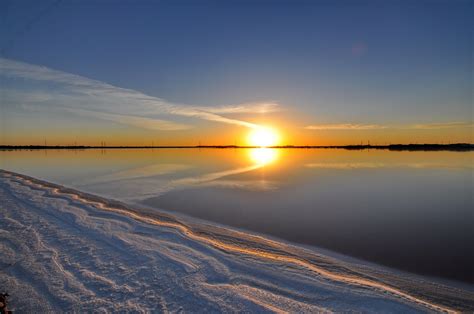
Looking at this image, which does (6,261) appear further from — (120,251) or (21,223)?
(21,223)

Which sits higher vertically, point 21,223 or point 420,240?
point 21,223

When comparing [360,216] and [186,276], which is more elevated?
[186,276]

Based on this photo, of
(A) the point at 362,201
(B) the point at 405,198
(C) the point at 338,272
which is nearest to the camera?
(C) the point at 338,272

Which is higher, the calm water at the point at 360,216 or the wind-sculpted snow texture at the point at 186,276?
the wind-sculpted snow texture at the point at 186,276

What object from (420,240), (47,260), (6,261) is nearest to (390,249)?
(420,240)

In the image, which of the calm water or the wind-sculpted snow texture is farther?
Result: the calm water

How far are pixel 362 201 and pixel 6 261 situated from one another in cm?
1691

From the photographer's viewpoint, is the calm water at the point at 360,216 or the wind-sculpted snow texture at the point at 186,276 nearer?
the wind-sculpted snow texture at the point at 186,276

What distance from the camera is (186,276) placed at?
614 cm

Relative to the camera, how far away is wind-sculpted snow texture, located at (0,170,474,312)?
512cm

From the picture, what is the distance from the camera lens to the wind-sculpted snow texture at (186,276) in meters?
5.12

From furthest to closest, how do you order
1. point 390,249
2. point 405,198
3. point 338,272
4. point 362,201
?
point 405,198
point 362,201
point 390,249
point 338,272

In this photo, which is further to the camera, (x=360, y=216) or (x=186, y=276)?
(x=360, y=216)

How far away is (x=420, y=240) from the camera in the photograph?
9.84 metres
